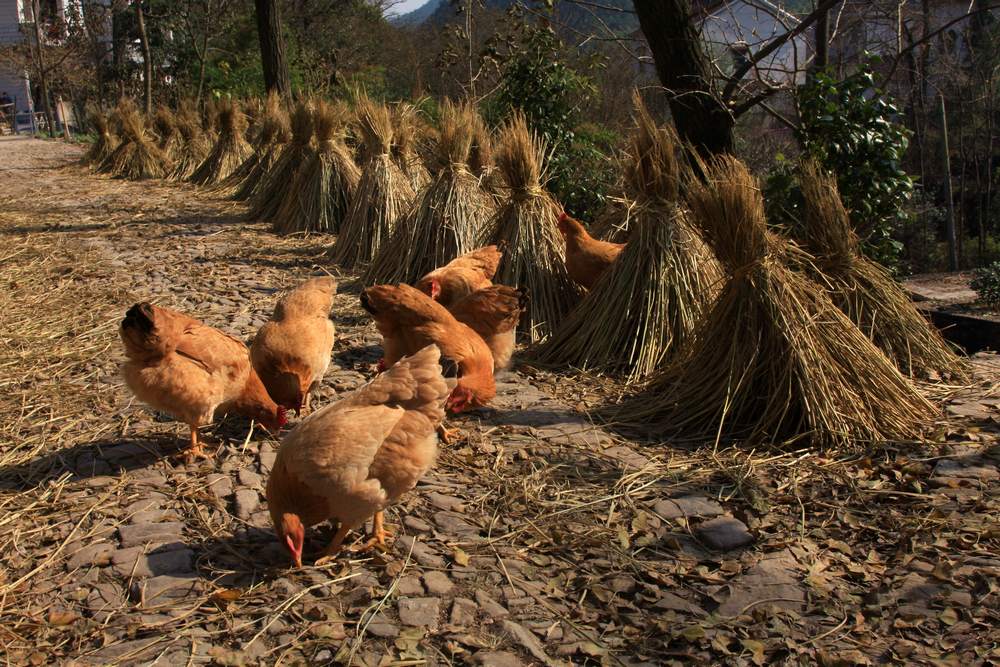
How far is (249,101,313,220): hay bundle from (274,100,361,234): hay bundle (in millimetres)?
409

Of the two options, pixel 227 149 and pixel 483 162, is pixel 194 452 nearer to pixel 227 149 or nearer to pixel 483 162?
pixel 483 162

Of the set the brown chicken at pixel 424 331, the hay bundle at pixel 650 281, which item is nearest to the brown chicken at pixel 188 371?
the brown chicken at pixel 424 331

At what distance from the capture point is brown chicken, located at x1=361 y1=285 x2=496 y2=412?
4.01 metres

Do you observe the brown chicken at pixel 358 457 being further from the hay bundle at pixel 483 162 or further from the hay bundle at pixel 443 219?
the hay bundle at pixel 483 162

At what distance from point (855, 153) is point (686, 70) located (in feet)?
4.09

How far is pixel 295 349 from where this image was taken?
4.00 metres

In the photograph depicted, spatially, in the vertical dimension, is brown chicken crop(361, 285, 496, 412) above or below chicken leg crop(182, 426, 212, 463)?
above

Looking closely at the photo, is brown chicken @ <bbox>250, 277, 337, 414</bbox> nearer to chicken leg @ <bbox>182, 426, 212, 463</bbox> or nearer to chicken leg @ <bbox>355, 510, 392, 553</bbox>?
chicken leg @ <bbox>182, 426, 212, 463</bbox>

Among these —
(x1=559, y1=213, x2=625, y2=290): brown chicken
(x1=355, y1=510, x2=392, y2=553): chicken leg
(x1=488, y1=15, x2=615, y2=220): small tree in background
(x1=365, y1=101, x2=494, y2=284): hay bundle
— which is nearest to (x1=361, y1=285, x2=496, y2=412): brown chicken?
(x1=355, y1=510, x2=392, y2=553): chicken leg

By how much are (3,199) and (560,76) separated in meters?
8.30

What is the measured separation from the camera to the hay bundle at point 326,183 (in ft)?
27.6

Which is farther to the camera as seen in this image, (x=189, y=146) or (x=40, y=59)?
(x=40, y=59)

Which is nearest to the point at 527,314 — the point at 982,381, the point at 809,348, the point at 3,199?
the point at 809,348

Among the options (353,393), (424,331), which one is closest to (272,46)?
(424,331)
